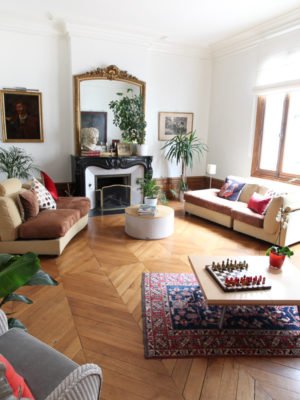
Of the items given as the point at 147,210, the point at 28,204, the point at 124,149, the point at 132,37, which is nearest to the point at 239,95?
the point at 132,37

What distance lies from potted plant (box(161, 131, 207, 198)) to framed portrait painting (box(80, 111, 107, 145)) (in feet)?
4.49

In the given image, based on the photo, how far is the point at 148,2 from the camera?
14.1 feet

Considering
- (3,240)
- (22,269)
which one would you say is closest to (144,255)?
(3,240)

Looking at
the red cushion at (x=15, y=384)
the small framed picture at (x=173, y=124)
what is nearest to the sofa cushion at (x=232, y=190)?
the small framed picture at (x=173, y=124)

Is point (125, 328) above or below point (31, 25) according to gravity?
below

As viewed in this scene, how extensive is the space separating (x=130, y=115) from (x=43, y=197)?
8.03 feet

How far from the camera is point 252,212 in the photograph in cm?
441

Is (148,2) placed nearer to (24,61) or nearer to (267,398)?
(24,61)

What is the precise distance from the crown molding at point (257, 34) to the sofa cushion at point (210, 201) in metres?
2.79

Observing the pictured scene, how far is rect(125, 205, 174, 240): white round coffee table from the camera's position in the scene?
168 inches

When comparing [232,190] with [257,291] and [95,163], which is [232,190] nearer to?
[95,163]

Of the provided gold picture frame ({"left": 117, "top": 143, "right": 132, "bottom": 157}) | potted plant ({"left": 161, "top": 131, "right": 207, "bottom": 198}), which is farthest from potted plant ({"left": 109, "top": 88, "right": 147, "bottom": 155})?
potted plant ({"left": 161, "top": 131, "right": 207, "bottom": 198})

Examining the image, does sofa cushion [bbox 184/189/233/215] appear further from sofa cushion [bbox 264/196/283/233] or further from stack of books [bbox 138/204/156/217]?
stack of books [bbox 138/204/156/217]

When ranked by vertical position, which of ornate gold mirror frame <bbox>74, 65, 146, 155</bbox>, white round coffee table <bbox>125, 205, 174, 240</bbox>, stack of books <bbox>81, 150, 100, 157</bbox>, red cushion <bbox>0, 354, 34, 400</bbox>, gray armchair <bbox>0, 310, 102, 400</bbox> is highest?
ornate gold mirror frame <bbox>74, 65, 146, 155</bbox>
